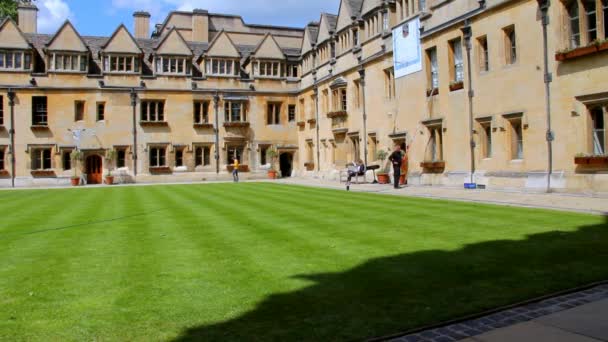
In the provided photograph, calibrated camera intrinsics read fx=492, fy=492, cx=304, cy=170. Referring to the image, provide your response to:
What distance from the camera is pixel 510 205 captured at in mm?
14203

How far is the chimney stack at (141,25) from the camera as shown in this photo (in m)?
46.3

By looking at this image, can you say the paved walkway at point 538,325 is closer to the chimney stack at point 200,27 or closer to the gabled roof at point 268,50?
the gabled roof at point 268,50

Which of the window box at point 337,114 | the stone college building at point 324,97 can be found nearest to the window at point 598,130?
the stone college building at point 324,97

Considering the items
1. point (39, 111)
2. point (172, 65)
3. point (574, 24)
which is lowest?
point (574, 24)

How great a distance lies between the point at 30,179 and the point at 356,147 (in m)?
25.0

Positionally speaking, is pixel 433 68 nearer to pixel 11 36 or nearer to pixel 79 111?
pixel 79 111

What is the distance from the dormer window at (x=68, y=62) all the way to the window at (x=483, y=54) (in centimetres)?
3100

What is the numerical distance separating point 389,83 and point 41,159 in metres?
27.4

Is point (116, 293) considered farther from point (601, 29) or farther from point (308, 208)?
point (601, 29)

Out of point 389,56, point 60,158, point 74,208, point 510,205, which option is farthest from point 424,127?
point 60,158

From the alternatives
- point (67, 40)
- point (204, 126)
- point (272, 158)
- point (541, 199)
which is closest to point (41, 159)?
point (67, 40)

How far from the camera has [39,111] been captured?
1518 inches

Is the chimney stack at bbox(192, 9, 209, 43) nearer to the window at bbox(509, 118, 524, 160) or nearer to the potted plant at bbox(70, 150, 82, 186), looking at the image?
the potted plant at bbox(70, 150, 82, 186)

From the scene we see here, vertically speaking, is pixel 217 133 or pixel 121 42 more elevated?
pixel 121 42
